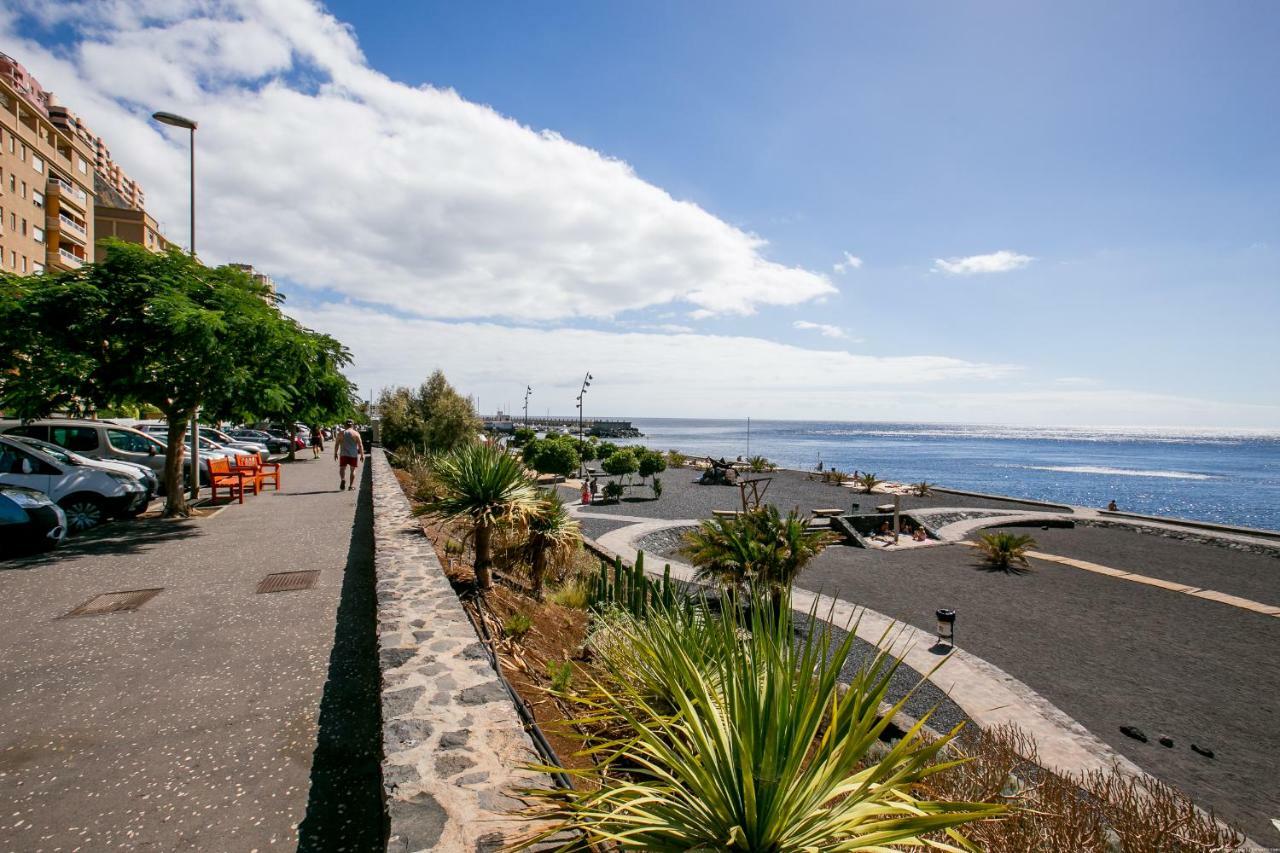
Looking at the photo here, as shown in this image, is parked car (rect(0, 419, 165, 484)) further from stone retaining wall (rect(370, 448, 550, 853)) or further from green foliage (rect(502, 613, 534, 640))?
stone retaining wall (rect(370, 448, 550, 853))

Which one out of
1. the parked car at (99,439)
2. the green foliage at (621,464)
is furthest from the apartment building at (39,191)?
the green foliage at (621,464)

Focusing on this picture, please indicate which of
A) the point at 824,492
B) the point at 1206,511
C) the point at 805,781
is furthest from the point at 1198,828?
the point at 1206,511

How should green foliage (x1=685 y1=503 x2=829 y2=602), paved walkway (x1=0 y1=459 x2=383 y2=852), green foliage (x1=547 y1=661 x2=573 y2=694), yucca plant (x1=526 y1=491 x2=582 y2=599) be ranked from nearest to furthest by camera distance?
paved walkway (x1=0 y1=459 x2=383 y2=852)
green foliage (x1=547 y1=661 x2=573 y2=694)
yucca plant (x1=526 y1=491 x2=582 y2=599)
green foliage (x1=685 y1=503 x2=829 y2=602)

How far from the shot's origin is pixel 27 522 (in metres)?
8.77

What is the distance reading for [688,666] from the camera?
2.98 m

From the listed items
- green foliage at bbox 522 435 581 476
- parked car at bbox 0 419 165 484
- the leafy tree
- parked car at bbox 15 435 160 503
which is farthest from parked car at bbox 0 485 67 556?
green foliage at bbox 522 435 581 476

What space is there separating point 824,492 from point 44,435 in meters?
27.9

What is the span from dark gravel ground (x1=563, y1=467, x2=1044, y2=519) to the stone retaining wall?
1515 cm

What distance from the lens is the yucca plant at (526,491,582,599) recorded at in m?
8.27

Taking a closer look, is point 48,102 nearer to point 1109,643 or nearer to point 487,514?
point 487,514

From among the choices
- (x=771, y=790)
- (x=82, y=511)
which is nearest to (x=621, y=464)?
(x=82, y=511)

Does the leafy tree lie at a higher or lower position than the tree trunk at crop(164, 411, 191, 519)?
higher

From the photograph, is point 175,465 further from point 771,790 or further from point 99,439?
point 771,790

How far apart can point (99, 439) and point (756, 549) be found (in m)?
15.9
